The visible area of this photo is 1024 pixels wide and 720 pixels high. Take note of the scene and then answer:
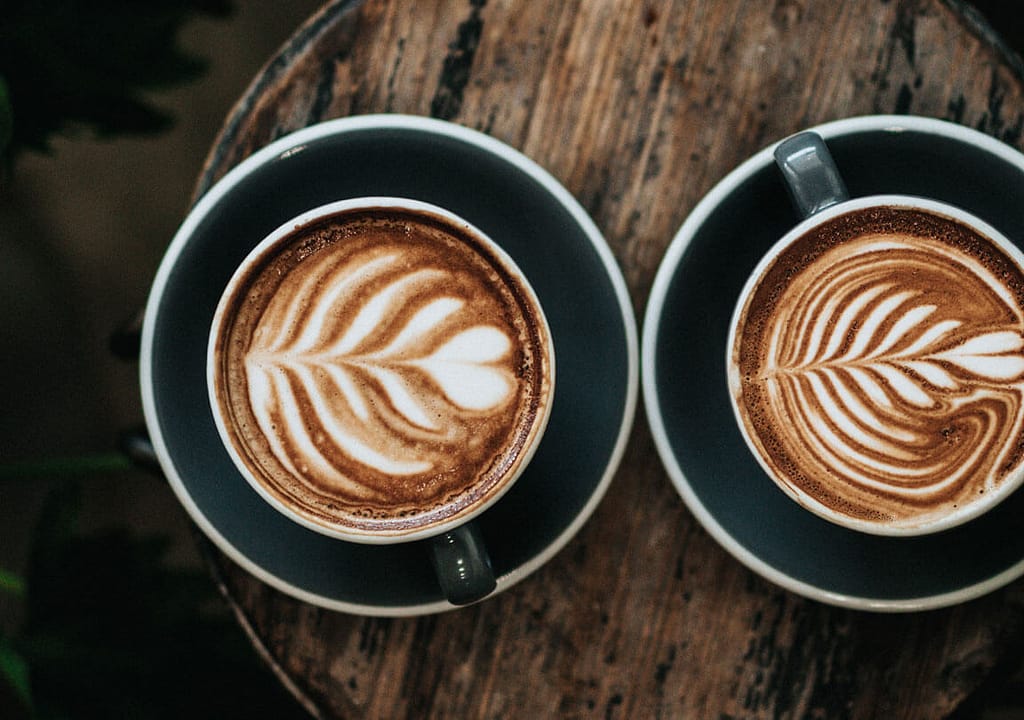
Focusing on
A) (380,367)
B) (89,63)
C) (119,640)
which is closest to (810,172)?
(380,367)

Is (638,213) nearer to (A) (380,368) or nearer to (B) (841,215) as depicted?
(B) (841,215)

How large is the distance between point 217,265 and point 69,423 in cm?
136

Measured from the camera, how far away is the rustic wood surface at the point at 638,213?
1.16m

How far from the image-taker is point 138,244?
217cm

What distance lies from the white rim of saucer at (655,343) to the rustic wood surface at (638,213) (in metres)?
0.08

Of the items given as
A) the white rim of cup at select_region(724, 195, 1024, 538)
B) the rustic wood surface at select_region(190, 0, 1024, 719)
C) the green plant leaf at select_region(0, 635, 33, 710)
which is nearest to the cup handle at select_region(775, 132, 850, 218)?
the white rim of cup at select_region(724, 195, 1024, 538)

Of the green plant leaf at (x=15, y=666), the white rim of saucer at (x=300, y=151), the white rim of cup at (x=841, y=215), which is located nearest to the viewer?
the white rim of cup at (x=841, y=215)

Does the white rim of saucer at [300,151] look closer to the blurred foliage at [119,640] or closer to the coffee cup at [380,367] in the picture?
the coffee cup at [380,367]

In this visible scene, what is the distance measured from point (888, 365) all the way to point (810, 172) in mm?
260

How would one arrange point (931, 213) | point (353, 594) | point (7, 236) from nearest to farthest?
point (931, 213) < point (353, 594) < point (7, 236)

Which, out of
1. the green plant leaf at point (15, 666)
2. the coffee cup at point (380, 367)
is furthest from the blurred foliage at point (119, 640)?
the coffee cup at point (380, 367)

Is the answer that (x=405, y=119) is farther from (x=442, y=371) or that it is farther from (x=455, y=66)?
(x=442, y=371)

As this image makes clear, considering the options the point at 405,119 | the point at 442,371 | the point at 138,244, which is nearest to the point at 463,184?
the point at 405,119

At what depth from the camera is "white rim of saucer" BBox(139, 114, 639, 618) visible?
1.08 metres
